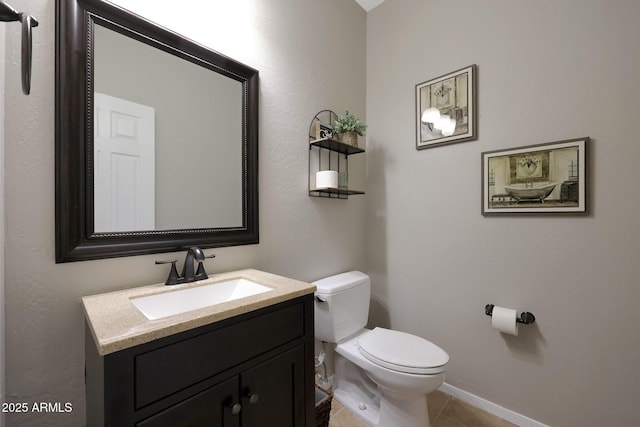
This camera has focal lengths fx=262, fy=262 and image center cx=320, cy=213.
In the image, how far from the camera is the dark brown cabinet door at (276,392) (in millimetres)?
833

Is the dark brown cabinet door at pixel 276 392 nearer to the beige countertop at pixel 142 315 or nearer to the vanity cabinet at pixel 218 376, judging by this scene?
the vanity cabinet at pixel 218 376

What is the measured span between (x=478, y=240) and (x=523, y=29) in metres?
1.22

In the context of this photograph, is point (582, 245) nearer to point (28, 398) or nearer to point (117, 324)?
point (117, 324)

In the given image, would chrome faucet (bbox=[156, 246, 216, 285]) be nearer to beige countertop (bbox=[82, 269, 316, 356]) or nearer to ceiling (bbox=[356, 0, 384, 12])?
beige countertop (bbox=[82, 269, 316, 356])

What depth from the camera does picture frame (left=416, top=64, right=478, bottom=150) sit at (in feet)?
5.35

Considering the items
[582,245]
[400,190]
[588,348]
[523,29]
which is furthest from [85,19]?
[588,348]

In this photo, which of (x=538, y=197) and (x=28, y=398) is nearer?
(x=28, y=398)

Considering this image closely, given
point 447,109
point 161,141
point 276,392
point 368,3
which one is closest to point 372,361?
point 276,392

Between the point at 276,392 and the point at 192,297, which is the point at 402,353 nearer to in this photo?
the point at 276,392

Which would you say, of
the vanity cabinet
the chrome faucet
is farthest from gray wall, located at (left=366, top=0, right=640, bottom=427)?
→ the chrome faucet

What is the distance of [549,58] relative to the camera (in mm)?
1392

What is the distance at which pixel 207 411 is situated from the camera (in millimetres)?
743

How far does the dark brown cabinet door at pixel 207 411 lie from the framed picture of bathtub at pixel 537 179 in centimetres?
Answer: 160

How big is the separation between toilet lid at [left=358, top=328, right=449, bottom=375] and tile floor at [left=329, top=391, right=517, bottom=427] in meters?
0.47
